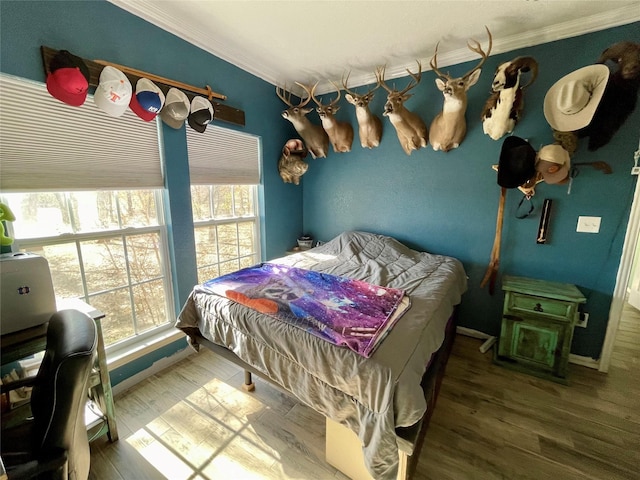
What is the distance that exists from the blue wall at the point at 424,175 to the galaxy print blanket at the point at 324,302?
0.85m

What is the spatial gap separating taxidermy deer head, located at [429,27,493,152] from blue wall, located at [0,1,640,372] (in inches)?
4.7

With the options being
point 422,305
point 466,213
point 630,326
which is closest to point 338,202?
point 466,213

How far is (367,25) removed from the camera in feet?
6.40

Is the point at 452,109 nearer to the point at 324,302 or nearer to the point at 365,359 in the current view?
the point at 324,302

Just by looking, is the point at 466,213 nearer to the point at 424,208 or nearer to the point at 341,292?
the point at 424,208

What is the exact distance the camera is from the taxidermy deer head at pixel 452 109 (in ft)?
6.69

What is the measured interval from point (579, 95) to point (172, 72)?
297 centimetres

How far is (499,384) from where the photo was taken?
1.93 metres

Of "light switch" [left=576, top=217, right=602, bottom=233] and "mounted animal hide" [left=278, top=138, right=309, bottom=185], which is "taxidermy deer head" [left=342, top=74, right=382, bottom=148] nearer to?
"mounted animal hide" [left=278, top=138, right=309, bottom=185]

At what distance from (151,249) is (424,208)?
8.60 feet

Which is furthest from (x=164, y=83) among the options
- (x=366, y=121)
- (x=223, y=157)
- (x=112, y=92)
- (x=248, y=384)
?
(x=248, y=384)

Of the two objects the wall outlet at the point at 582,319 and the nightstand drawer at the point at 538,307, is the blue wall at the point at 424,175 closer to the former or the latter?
the wall outlet at the point at 582,319

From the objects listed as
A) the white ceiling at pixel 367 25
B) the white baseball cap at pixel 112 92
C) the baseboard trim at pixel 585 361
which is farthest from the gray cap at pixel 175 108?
the baseboard trim at pixel 585 361

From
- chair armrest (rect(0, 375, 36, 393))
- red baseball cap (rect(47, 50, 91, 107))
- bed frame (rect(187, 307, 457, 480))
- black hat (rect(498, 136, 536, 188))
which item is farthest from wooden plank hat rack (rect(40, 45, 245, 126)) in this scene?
black hat (rect(498, 136, 536, 188))
